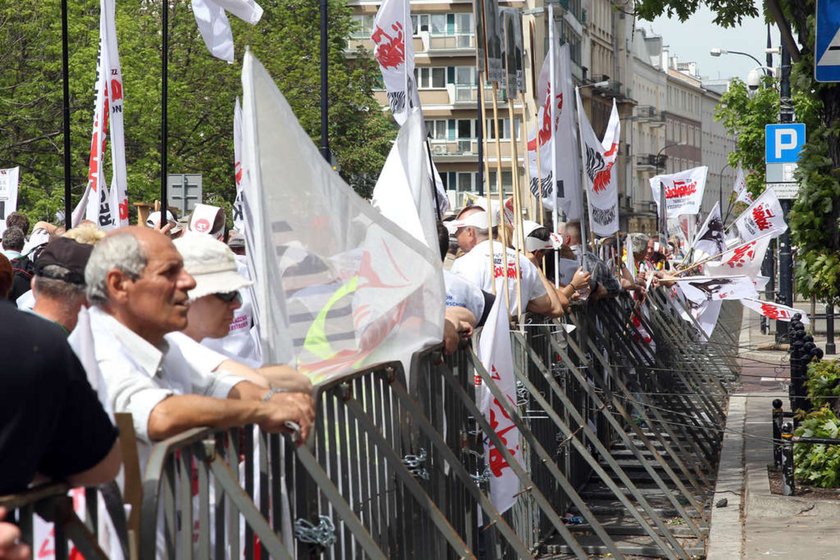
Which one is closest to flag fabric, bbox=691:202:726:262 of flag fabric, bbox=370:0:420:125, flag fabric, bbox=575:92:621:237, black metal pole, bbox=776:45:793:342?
black metal pole, bbox=776:45:793:342

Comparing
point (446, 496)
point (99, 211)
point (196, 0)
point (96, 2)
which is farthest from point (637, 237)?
point (96, 2)

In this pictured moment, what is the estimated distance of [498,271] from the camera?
926 cm

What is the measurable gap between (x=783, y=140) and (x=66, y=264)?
487 inches

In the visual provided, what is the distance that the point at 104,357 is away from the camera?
4312mm

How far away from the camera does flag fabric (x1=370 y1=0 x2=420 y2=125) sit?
54.0 feet

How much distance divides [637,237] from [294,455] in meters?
17.7

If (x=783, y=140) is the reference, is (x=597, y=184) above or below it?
below

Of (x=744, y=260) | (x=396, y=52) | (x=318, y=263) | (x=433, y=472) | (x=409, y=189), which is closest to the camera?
Answer: (x=318, y=263)

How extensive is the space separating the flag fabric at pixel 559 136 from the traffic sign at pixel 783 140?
4.30 m

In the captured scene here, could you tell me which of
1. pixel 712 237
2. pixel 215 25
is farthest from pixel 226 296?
pixel 712 237

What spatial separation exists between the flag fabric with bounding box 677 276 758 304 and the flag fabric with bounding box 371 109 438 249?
9358 millimetres

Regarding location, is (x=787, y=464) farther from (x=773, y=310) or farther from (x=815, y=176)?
(x=773, y=310)

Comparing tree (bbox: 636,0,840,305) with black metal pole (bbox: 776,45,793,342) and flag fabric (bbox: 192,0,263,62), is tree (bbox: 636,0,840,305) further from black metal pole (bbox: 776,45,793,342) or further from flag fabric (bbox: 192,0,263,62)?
black metal pole (bbox: 776,45,793,342)

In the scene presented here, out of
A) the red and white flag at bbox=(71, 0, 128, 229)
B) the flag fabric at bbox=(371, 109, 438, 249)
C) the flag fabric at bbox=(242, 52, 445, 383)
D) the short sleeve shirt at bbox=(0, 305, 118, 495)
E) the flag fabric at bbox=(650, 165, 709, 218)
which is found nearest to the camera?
the short sleeve shirt at bbox=(0, 305, 118, 495)
